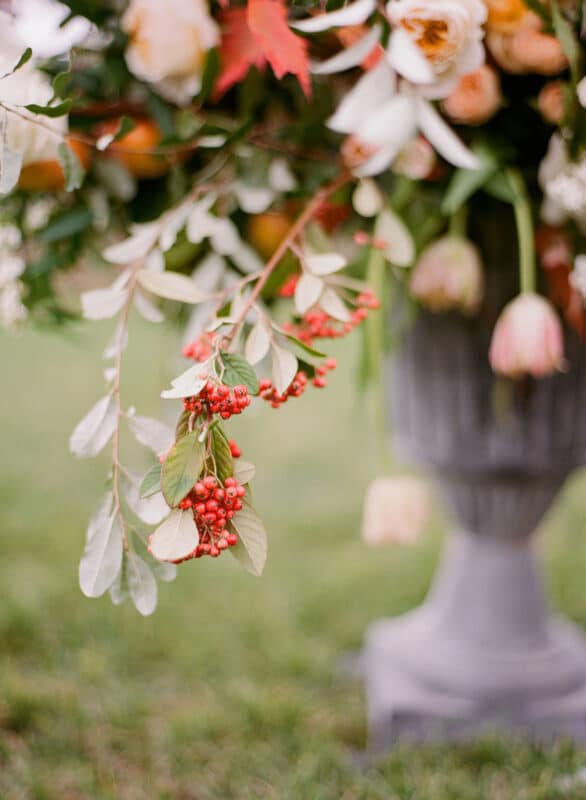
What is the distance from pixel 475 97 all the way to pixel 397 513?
0.33 m

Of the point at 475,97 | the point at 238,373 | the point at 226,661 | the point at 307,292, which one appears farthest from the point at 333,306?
the point at 226,661

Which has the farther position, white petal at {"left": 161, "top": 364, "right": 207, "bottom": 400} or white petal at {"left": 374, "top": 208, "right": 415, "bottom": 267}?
white petal at {"left": 374, "top": 208, "right": 415, "bottom": 267}

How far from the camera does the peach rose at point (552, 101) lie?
2.04ft

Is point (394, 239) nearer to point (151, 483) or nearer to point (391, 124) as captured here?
point (391, 124)

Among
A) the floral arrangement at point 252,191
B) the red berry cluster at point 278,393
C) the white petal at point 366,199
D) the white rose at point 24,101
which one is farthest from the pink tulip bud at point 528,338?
the white rose at point 24,101

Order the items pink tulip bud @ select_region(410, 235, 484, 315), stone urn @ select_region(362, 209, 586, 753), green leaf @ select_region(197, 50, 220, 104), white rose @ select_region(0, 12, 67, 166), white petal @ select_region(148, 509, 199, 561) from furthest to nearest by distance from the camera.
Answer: stone urn @ select_region(362, 209, 586, 753), pink tulip bud @ select_region(410, 235, 484, 315), green leaf @ select_region(197, 50, 220, 104), white rose @ select_region(0, 12, 67, 166), white petal @ select_region(148, 509, 199, 561)

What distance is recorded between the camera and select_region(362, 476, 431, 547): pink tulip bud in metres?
0.74

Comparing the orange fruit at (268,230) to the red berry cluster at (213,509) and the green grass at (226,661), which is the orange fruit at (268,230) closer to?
the green grass at (226,661)

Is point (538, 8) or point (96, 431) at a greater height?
point (538, 8)

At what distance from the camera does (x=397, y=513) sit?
2.43 ft

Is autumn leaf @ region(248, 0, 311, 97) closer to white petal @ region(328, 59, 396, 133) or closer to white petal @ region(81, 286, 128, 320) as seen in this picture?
white petal @ region(328, 59, 396, 133)

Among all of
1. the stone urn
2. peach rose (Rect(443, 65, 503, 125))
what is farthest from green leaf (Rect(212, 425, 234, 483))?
the stone urn

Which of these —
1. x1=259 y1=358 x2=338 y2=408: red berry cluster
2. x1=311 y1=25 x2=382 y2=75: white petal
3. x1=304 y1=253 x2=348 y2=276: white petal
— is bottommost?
x1=304 y1=253 x2=348 y2=276: white petal

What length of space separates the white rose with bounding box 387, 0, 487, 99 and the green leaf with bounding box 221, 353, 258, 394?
0.18 metres
